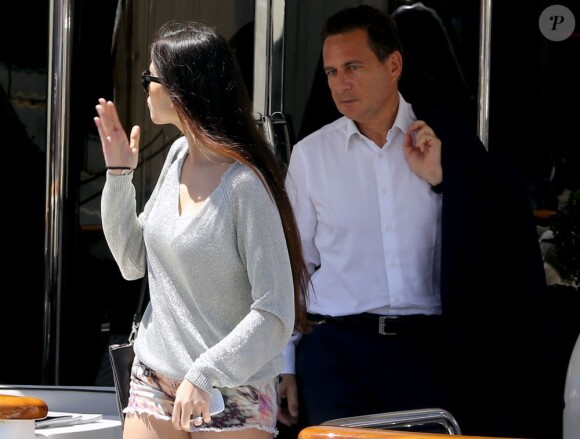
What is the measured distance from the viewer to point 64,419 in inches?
143

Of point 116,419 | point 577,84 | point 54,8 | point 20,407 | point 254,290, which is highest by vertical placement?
point 54,8

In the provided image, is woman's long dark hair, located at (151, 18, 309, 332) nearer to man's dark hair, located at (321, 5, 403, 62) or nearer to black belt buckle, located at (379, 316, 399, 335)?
black belt buckle, located at (379, 316, 399, 335)

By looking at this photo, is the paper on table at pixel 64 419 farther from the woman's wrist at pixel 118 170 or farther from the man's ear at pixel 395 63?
the man's ear at pixel 395 63

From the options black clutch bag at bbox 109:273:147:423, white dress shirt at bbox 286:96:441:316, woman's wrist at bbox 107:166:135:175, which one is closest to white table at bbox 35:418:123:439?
black clutch bag at bbox 109:273:147:423

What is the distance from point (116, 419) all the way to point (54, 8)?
1.38 m

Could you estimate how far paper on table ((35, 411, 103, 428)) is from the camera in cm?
354

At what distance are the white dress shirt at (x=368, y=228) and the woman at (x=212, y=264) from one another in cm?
63

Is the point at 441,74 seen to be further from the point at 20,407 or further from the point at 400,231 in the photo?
the point at 20,407

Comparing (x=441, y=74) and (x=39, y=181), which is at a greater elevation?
(x=441, y=74)

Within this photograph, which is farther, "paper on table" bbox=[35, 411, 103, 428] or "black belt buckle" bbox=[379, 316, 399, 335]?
"paper on table" bbox=[35, 411, 103, 428]

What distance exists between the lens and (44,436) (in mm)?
3422

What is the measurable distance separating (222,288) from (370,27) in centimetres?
114

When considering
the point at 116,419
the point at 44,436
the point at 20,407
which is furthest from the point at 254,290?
the point at 116,419

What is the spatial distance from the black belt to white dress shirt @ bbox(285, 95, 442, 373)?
22 millimetres
